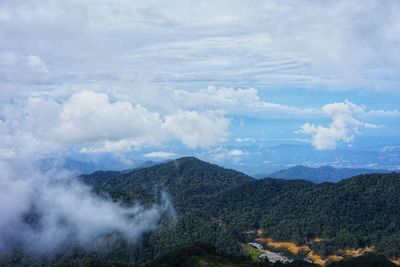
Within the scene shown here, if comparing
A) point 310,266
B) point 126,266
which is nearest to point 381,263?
point 310,266

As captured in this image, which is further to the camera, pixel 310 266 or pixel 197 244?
pixel 197 244

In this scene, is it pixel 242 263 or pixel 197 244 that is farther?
pixel 197 244

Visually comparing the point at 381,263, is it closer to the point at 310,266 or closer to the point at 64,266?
the point at 310,266

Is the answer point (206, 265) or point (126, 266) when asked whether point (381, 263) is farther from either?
point (126, 266)

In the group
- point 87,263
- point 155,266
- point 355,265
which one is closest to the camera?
Result: point 355,265

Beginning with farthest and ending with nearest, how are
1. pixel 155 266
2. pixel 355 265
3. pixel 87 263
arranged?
pixel 87 263 < pixel 155 266 < pixel 355 265

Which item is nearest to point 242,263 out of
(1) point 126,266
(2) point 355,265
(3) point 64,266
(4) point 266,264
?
(4) point 266,264

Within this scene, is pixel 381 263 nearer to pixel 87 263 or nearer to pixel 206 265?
pixel 206 265

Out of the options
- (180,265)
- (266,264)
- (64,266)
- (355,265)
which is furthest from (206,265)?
(64,266)
